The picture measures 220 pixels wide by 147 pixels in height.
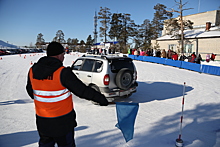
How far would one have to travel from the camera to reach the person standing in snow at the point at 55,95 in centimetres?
205

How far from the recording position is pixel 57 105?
7.04 ft

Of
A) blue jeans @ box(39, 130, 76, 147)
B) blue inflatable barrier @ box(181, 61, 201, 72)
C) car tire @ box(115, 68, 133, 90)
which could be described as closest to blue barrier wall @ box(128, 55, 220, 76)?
blue inflatable barrier @ box(181, 61, 201, 72)

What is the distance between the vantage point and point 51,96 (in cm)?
212

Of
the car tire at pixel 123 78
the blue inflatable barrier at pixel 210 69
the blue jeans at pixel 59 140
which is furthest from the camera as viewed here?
the blue inflatable barrier at pixel 210 69

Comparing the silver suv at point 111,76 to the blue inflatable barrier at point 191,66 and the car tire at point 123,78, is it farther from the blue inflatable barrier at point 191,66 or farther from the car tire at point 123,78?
the blue inflatable barrier at point 191,66

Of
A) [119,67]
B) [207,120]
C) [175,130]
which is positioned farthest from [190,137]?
[119,67]

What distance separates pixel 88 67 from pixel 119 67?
1.29 metres

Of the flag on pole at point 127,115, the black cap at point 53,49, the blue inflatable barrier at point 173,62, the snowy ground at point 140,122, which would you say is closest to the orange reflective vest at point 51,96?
the black cap at point 53,49

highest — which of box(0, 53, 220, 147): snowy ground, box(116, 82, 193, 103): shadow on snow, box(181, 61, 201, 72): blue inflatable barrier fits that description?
box(181, 61, 201, 72): blue inflatable barrier

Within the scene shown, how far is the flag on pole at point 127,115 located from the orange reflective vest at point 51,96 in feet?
3.45

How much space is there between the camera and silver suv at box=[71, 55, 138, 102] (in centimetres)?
567

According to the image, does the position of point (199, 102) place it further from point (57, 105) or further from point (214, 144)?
point (57, 105)

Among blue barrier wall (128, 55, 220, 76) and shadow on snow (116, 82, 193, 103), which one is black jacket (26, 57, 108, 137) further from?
blue barrier wall (128, 55, 220, 76)

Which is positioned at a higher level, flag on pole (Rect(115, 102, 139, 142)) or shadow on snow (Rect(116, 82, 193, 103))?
flag on pole (Rect(115, 102, 139, 142))
